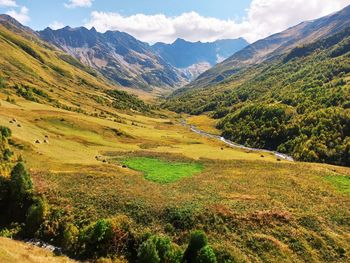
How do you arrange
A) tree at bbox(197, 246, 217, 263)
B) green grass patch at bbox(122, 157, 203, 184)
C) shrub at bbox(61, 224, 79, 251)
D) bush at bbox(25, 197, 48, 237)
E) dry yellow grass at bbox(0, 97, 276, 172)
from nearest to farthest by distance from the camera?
tree at bbox(197, 246, 217, 263), shrub at bbox(61, 224, 79, 251), bush at bbox(25, 197, 48, 237), green grass patch at bbox(122, 157, 203, 184), dry yellow grass at bbox(0, 97, 276, 172)

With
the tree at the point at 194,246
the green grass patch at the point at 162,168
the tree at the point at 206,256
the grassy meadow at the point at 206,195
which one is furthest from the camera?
the green grass patch at the point at 162,168

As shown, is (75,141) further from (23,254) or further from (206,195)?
(23,254)

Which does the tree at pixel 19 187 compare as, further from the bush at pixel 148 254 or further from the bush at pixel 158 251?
the bush at pixel 148 254

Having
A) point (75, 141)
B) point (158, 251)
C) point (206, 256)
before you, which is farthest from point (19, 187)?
point (75, 141)

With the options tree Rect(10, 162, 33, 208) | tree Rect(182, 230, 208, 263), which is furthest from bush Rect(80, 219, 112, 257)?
tree Rect(10, 162, 33, 208)

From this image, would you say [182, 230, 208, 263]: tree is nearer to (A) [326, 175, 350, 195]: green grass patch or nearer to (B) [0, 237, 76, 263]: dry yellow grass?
(B) [0, 237, 76, 263]: dry yellow grass

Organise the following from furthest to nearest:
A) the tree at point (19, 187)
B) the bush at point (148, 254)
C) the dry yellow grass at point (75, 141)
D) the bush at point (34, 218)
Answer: the dry yellow grass at point (75, 141) < the tree at point (19, 187) < the bush at point (34, 218) < the bush at point (148, 254)

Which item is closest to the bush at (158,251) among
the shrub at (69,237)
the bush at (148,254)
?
the bush at (148,254)
